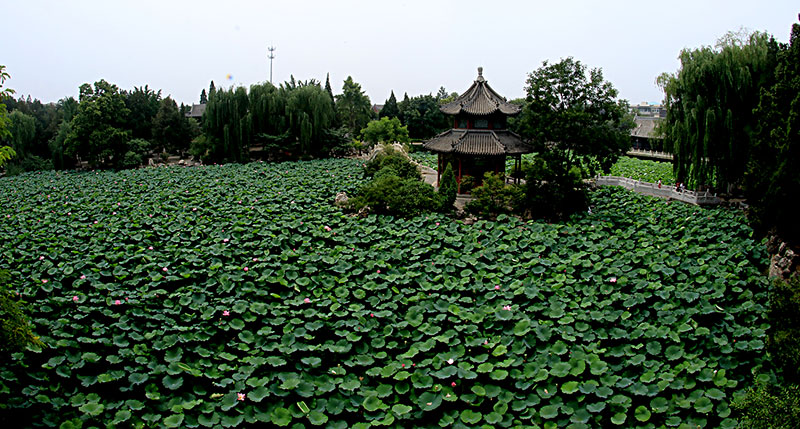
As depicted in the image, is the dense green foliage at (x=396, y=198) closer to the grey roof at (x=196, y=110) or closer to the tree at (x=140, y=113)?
the tree at (x=140, y=113)

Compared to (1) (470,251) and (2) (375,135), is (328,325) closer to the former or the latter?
(1) (470,251)

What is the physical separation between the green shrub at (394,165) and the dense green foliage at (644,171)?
997cm

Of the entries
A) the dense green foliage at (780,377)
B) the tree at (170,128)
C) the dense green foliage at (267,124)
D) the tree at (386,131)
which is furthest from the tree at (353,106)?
the dense green foliage at (780,377)

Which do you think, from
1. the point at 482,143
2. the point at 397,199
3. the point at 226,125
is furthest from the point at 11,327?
the point at 226,125

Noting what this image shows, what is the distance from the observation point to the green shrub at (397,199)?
45.5 ft

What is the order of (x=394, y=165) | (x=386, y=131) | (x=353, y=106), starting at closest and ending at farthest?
(x=394, y=165)
(x=386, y=131)
(x=353, y=106)

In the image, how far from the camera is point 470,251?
11094 mm

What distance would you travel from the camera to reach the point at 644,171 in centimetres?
2589

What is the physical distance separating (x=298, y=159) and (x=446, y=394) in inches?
878

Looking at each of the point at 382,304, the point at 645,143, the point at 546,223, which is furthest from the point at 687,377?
the point at 645,143

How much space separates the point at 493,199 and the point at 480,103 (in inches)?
165

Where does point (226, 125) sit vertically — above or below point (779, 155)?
above

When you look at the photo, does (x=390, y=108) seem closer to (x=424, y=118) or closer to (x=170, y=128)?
(x=424, y=118)

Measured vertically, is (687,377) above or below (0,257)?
below
